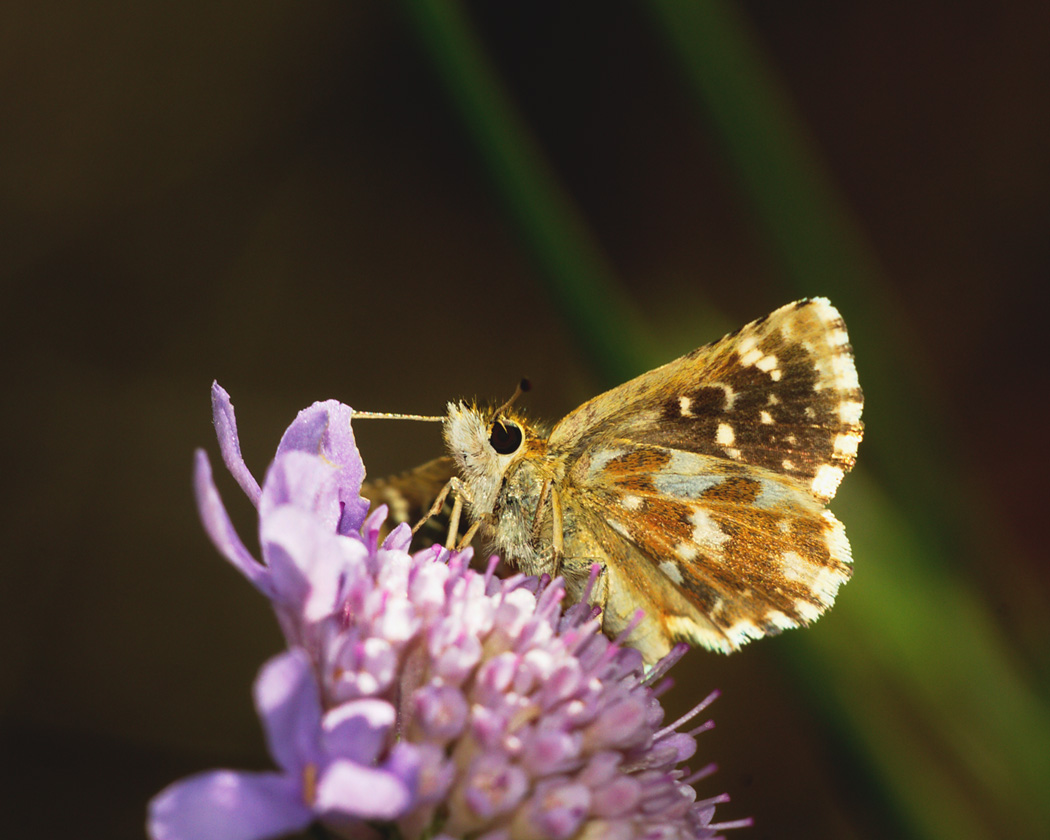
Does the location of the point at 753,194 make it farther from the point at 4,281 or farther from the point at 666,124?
the point at 4,281

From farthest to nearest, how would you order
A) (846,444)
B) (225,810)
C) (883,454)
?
(883,454), (846,444), (225,810)

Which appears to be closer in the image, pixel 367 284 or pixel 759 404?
pixel 759 404

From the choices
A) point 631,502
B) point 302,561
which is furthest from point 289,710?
point 631,502

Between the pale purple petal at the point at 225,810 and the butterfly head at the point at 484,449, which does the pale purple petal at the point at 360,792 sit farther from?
the butterfly head at the point at 484,449

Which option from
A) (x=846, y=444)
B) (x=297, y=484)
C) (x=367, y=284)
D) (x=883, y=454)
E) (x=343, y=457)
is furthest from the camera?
(x=367, y=284)

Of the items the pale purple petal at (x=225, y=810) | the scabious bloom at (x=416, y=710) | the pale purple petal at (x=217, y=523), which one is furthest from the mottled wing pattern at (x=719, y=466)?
the pale purple petal at (x=225, y=810)

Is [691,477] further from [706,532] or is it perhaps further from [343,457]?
[343,457]
